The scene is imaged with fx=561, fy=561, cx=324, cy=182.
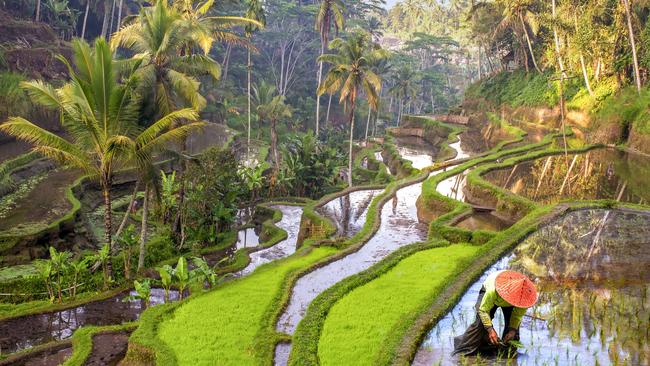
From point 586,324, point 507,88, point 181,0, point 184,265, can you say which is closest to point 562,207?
point 586,324

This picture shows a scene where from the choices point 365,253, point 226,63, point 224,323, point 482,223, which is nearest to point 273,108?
point 482,223

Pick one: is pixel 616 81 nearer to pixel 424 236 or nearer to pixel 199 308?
pixel 424 236

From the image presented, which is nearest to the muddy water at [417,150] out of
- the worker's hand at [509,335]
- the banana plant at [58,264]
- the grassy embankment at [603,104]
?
the grassy embankment at [603,104]

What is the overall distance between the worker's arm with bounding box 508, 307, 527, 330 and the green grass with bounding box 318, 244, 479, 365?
2.04 m

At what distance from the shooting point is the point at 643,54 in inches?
1336

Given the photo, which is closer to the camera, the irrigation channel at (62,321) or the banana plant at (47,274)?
the irrigation channel at (62,321)

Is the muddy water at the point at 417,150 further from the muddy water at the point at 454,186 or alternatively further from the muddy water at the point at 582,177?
the muddy water at the point at 582,177

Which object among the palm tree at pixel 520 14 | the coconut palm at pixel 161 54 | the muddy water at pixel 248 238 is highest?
the palm tree at pixel 520 14

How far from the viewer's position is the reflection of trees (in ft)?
32.1

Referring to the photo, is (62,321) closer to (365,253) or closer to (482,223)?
(365,253)

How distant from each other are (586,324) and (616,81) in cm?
3014

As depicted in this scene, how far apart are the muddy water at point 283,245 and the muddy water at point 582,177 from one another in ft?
29.8

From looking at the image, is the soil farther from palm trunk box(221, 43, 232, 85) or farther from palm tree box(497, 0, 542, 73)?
palm trunk box(221, 43, 232, 85)

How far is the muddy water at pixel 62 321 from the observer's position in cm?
1397
